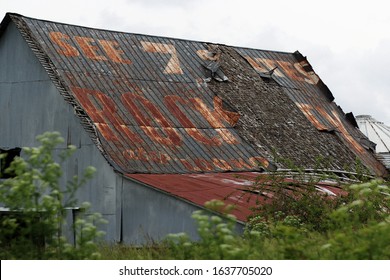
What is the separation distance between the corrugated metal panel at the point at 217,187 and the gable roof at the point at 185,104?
784mm

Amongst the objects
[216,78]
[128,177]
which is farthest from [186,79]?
[128,177]

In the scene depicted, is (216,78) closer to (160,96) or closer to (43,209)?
(160,96)

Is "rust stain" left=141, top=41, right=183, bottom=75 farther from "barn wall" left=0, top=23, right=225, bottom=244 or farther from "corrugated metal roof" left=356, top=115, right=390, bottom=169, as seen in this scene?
"corrugated metal roof" left=356, top=115, right=390, bottom=169

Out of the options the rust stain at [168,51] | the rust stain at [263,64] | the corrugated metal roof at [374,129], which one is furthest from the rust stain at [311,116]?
the corrugated metal roof at [374,129]

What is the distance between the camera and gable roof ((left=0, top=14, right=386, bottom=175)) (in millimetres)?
24031

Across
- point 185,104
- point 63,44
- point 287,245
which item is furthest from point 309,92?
point 287,245

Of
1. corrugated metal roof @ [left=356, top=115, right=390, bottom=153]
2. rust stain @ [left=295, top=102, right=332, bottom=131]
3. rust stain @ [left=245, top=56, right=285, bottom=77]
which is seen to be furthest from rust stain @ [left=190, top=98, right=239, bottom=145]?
corrugated metal roof @ [left=356, top=115, right=390, bottom=153]

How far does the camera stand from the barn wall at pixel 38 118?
22.4m

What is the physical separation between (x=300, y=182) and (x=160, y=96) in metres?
6.58

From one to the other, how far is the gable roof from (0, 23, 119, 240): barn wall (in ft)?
0.90

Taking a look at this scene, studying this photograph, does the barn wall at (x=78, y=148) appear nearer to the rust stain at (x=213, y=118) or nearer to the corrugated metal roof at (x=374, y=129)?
the rust stain at (x=213, y=118)

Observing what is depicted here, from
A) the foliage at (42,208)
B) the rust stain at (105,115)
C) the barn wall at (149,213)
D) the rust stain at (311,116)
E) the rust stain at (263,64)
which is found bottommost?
the foliage at (42,208)

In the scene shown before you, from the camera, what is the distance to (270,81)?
105 ft
